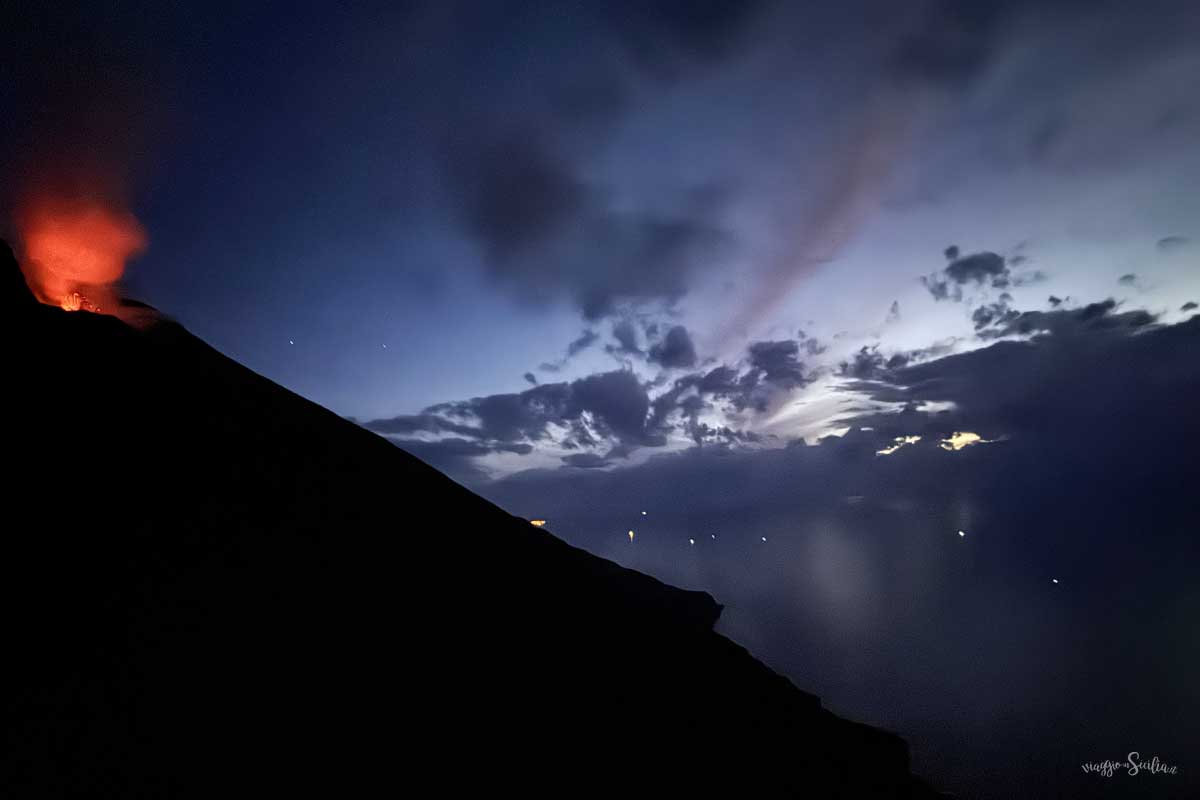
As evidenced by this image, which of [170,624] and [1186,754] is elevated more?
[170,624]

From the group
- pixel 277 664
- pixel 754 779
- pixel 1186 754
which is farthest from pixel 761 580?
pixel 277 664

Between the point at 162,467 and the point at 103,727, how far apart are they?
39.6 ft

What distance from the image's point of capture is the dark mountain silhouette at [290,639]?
13.5 metres

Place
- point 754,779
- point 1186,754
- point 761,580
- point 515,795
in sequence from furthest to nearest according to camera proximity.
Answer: point 761,580 → point 1186,754 → point 754,779 → point 515,795

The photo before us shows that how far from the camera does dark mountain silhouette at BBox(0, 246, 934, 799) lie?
13.5 metres

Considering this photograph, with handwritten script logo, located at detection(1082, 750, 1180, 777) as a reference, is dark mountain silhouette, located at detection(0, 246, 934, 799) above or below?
above

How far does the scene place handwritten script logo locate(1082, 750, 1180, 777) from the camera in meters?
35.0

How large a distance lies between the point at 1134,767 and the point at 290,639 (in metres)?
55.3

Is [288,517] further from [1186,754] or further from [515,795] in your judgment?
[1186,754]

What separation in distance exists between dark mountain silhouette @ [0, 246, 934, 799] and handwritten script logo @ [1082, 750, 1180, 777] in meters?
24.9

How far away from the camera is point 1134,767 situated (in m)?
35.4

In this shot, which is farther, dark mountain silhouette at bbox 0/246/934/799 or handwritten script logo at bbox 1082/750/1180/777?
handwritten script logo at bbox 1082/750/1180/777

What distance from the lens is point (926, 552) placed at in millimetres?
167375

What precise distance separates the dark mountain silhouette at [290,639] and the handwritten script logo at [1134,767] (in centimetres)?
2492
